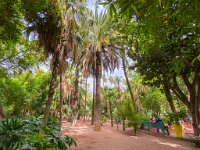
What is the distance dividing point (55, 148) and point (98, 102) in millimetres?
9349

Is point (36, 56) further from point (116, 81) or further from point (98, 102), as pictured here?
point (116, 81)

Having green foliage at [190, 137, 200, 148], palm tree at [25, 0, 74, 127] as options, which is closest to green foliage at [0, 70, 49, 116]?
palm tree at [25, 0, 74, 127]

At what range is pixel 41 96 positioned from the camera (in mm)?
21828

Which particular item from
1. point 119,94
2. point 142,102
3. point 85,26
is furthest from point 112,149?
point 119,94

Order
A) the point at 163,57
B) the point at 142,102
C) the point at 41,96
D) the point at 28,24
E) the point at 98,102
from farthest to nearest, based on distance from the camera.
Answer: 1. the point at 142,102
2. the point at 41,96
3. the point at 98,102
4. the point at 163,57
5. the point at 28,24

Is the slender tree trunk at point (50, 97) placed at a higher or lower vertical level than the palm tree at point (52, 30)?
lower

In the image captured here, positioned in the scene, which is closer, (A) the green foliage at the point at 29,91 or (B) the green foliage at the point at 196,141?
(B) the green foliage at the point at 196,141

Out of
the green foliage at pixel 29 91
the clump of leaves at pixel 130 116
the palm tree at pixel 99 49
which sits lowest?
the clump of leaves at pixel 130 116

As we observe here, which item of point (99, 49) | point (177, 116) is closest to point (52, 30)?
point (99, 49)

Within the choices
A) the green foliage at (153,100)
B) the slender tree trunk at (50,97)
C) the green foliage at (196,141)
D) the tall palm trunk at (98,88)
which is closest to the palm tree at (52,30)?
the slender tree trunk at (50,97)

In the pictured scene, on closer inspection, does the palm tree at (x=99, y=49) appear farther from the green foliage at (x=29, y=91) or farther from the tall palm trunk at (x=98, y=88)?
the green foliage at (x=29, y=91)

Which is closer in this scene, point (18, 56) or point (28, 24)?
point (28, 24)

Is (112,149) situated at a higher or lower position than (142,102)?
lower

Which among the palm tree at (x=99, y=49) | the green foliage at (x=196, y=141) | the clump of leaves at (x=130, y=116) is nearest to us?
the green foliage at (x=196, y=141)
